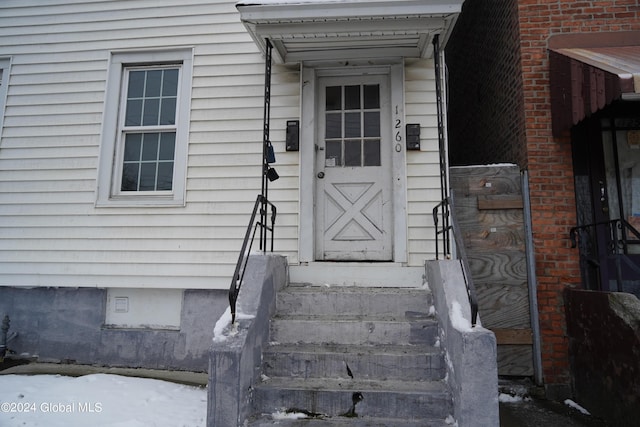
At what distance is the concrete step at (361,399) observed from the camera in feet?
9.87

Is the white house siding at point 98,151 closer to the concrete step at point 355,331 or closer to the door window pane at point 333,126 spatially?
the door window pane at point 333,126

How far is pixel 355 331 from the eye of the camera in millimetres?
3572

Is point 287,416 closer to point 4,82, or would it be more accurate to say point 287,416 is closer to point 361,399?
point 361,399

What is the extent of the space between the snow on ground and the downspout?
342 cm

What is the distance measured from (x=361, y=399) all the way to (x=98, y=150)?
434 centimetres

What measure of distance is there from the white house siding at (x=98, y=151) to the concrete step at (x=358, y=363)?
54.9 inches

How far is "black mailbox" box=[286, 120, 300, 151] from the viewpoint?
188 inches

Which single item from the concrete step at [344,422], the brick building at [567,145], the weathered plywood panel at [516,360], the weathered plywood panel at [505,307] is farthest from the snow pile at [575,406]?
the concrete step at [344,422]

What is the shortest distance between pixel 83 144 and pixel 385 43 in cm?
Answer: 391

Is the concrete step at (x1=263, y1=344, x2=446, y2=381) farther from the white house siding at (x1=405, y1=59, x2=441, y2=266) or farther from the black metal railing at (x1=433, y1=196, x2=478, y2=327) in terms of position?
the white house siding at (x1=405, y1=59, x2=441, y2=266)

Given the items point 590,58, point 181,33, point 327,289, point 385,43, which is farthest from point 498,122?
point 181,33

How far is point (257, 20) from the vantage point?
3.92 metres

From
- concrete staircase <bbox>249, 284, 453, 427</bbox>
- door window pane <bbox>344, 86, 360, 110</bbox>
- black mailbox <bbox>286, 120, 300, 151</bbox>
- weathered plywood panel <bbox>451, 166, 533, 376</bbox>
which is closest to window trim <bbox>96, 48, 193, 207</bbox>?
black mailbox <bbox>286, 120, 300, 151</bbox>

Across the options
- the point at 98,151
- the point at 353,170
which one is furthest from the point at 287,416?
the point at 98,151
